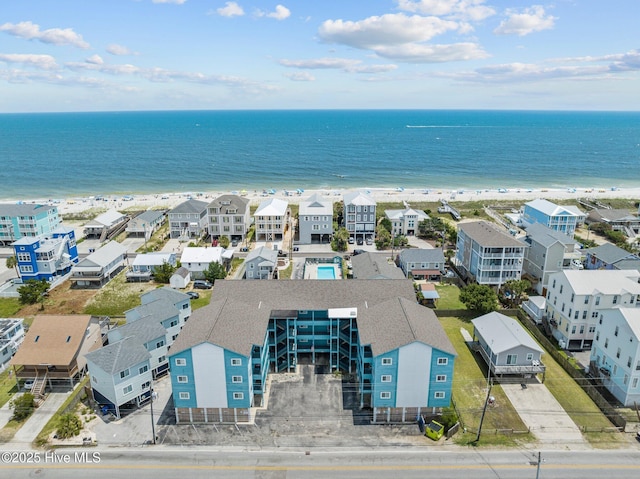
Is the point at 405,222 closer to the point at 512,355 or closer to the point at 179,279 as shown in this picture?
the point at 179,279

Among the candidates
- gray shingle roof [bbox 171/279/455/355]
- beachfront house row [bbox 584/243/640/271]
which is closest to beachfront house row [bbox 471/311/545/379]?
gray shingle roof [bbox 171/279/455/355]

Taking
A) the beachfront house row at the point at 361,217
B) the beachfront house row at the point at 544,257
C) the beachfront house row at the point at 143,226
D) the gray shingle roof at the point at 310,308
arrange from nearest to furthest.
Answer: the gray shingle roof at the point at 310,308
the beachfront house row at the point at 544,257
the beachfront house row at the point at 361,217
the beachfront house row at the point at 143,226

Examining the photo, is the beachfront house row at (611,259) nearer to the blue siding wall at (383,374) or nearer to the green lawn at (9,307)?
the blue siding wall at (383,374)

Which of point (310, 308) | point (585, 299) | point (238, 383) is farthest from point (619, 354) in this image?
point (238, 383)

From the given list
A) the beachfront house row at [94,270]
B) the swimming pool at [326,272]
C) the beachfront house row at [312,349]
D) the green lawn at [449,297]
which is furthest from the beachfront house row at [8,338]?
the green lawn at [449,297]

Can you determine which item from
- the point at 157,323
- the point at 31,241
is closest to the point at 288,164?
the point at 31,241

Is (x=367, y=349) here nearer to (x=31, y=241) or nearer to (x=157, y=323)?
(x=157, y=323)

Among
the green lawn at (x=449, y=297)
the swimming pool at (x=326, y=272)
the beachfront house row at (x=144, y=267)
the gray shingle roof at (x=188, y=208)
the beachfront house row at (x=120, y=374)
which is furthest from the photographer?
the gray shingle roof at (x=188, y=208)
